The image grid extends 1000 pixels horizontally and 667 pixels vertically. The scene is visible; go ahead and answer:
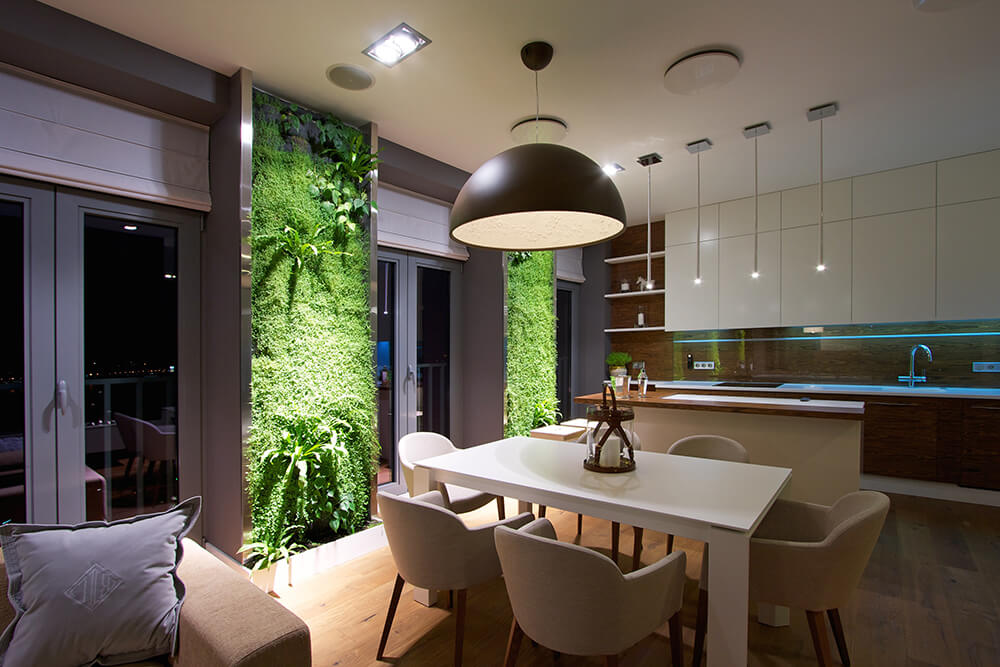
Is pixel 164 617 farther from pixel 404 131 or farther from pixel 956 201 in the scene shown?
pixel 956 201

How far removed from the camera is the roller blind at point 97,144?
7.14 feet

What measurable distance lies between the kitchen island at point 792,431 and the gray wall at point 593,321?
264 centimetres

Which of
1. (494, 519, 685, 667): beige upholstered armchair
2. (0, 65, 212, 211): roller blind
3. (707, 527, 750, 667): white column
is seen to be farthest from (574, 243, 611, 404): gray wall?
(494, 519, 685, 667): beige upholstered armchair

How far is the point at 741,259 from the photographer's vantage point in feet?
16.1

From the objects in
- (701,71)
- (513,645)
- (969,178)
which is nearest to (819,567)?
(513,645)

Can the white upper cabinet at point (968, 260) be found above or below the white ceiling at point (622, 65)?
below

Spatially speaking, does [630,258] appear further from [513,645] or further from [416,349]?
[513,645]

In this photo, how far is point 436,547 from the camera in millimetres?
1735

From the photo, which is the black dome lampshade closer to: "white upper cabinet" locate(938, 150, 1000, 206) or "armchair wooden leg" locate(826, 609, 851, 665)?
"armchair wooden leg" locate(826, 609, 851, 665)

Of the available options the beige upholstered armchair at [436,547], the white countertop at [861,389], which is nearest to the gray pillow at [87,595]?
the beige upholstered armchair at [436,547]

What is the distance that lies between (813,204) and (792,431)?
2537mm

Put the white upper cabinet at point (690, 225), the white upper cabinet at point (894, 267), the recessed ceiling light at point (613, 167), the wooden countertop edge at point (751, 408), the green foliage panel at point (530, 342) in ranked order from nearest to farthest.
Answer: the wooden countertop edge at point (751, 408) < the recessed ceiling light at point (613, 167) < the white upper cabinet at point (894, 267) < the green foliage panel at point (530, 342) < the white upper cabinet at point (690, 225)

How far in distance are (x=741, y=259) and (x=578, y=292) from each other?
200cm

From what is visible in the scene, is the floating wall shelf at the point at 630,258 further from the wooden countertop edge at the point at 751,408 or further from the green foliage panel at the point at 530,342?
the wooden countertop edge at the point at 751,408
